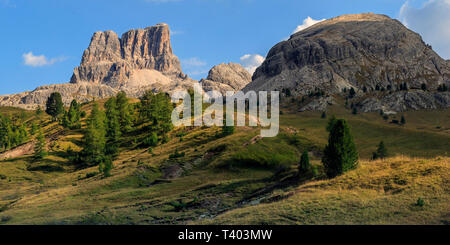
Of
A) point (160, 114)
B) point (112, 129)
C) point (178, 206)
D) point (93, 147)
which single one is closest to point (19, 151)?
point (112, 129)

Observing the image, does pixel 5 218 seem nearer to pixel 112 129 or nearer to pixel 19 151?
pixel 112 129

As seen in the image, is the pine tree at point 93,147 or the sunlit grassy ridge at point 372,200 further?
the pine tree at point 93,147

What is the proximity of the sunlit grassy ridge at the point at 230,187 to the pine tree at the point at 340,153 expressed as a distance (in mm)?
1983

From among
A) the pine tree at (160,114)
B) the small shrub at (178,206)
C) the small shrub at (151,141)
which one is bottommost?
the small shrub at (178,206)

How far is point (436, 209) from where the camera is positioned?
24219mm

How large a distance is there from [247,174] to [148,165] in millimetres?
22372

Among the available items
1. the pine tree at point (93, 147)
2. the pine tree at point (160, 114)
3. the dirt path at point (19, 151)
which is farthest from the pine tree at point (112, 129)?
the dirt path at point (19, 151)

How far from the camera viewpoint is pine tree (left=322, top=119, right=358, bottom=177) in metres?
41.0

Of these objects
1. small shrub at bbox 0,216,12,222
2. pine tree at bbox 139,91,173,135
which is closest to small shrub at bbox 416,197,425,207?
small shrub at bbox 0,216,12,222

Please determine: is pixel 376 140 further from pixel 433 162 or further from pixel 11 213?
pixel 11 213

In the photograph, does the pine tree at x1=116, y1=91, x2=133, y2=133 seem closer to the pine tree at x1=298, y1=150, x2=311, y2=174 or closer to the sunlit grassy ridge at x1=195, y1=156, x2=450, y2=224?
the pine tree at x1=298, y1=150, x2=311, y2=174

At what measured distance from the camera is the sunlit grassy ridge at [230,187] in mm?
26953

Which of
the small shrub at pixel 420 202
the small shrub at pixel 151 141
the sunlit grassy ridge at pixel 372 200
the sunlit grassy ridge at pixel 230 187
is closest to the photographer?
the sunlit grassy ridge at pixel 372 200

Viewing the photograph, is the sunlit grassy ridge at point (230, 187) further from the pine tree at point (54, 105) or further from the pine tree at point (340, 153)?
the pine tree at point (54, 105)
